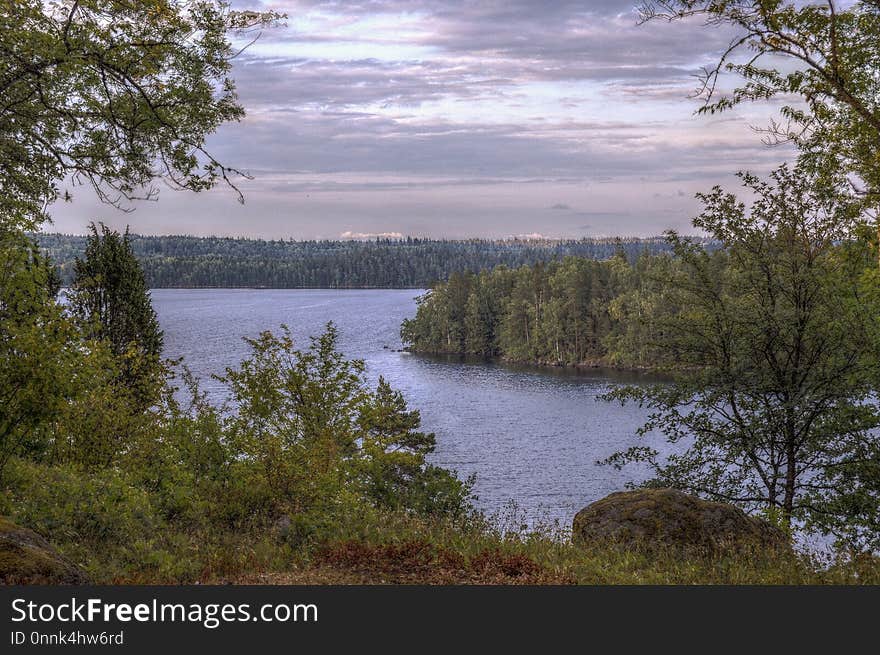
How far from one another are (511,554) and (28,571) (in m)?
5.47

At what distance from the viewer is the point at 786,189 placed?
1888cm

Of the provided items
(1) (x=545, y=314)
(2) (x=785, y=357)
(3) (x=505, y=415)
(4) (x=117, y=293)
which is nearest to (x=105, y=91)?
(2) (x=785, y=357)

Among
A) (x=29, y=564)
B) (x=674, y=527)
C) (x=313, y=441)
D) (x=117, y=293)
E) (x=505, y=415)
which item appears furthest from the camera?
(x=505, y=415)

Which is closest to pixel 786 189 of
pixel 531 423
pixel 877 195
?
pixel 877 195

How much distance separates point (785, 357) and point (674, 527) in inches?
343

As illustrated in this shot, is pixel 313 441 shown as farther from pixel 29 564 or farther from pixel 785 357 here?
pixel 785 357

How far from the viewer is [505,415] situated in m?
69.6

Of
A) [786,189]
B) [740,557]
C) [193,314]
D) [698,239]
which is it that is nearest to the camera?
[740,557]

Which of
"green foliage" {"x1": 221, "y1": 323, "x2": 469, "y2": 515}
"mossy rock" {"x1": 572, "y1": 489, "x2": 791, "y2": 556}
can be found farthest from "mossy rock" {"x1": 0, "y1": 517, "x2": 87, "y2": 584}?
"mossy rock" {"x1": 572, "y1": 489, "x2": 791, "y2": 556}

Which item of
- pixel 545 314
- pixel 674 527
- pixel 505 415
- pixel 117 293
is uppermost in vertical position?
pixel 117 293

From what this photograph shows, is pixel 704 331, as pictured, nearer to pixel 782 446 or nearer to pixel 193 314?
pixel 782 446

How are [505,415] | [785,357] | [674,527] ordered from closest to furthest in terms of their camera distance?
[674,527] < [785,357] < [505,415]

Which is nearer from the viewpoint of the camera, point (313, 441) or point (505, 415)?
point (313, 441)

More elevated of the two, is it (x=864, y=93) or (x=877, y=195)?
(x=864, y=93)
